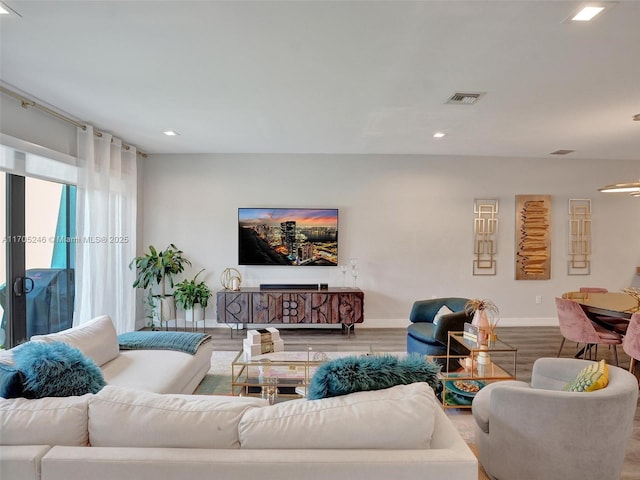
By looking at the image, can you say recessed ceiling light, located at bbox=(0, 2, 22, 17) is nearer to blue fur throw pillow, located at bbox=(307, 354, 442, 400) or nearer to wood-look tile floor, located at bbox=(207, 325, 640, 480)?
blue fur throw pillow, located at bbox=(307, 354, 442, 400)

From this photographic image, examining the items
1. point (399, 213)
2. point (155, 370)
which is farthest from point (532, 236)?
point (155, 370)

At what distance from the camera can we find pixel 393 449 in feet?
3.99

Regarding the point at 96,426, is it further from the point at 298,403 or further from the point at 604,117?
the point at 604,117

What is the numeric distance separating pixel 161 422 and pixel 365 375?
76 cm

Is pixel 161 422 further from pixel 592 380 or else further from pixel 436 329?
pixel 436 329

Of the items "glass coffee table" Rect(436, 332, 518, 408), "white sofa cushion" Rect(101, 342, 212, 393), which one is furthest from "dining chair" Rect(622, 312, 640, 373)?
"white sofa cushion" Rect(101, 342, 212, 393)

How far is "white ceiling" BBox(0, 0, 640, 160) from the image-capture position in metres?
2.05

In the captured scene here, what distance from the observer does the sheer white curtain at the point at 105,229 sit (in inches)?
157

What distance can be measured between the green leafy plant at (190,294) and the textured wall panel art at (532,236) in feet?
16.0

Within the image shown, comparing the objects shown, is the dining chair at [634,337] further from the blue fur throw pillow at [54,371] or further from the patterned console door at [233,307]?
the patterned console door at [233,307]

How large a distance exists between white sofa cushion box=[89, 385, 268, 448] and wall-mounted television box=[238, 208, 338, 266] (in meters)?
4.16

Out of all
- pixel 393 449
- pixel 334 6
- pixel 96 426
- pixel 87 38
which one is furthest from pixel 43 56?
pixel 393 449

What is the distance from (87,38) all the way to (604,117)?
4728 millimetres

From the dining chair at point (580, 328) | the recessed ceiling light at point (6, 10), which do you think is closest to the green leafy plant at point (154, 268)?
the recessed ceiling light at point (6, 10)
